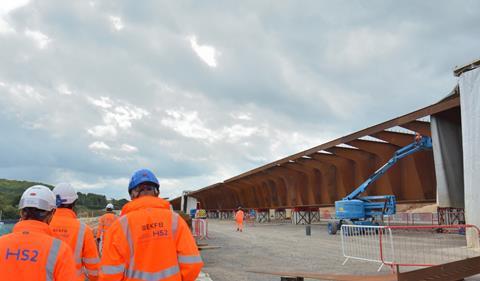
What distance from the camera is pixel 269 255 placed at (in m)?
14.1

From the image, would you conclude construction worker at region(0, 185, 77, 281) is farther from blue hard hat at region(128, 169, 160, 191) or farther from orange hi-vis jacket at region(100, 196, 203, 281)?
blue hard hat at region(128, 169, 160, 191)

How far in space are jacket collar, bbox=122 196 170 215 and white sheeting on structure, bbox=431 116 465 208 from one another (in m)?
17.6

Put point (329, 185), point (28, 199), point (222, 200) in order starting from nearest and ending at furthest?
point (28, 199) < point (329, 185) < point (222, 200)

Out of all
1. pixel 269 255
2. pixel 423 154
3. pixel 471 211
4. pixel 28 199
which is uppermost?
pixel 423 154

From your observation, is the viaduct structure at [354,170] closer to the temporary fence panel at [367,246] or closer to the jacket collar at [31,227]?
the temporary fence panel at [367,246]

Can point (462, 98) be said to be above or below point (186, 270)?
above

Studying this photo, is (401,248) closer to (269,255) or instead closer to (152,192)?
(269,255)

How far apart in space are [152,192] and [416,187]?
82.4 ft

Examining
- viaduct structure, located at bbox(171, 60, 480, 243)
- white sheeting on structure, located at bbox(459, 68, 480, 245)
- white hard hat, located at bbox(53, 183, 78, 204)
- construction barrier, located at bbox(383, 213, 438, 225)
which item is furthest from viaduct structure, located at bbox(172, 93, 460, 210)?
white hard hat, located at bbox(53, 183, 78, 204)

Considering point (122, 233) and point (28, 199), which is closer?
point (28, 199)

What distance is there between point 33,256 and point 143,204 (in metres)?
0.84

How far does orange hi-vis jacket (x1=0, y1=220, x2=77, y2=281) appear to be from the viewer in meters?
2.36

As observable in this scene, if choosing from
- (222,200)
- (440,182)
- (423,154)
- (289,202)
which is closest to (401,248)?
(440,182)

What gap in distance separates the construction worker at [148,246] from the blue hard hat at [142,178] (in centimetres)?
2
